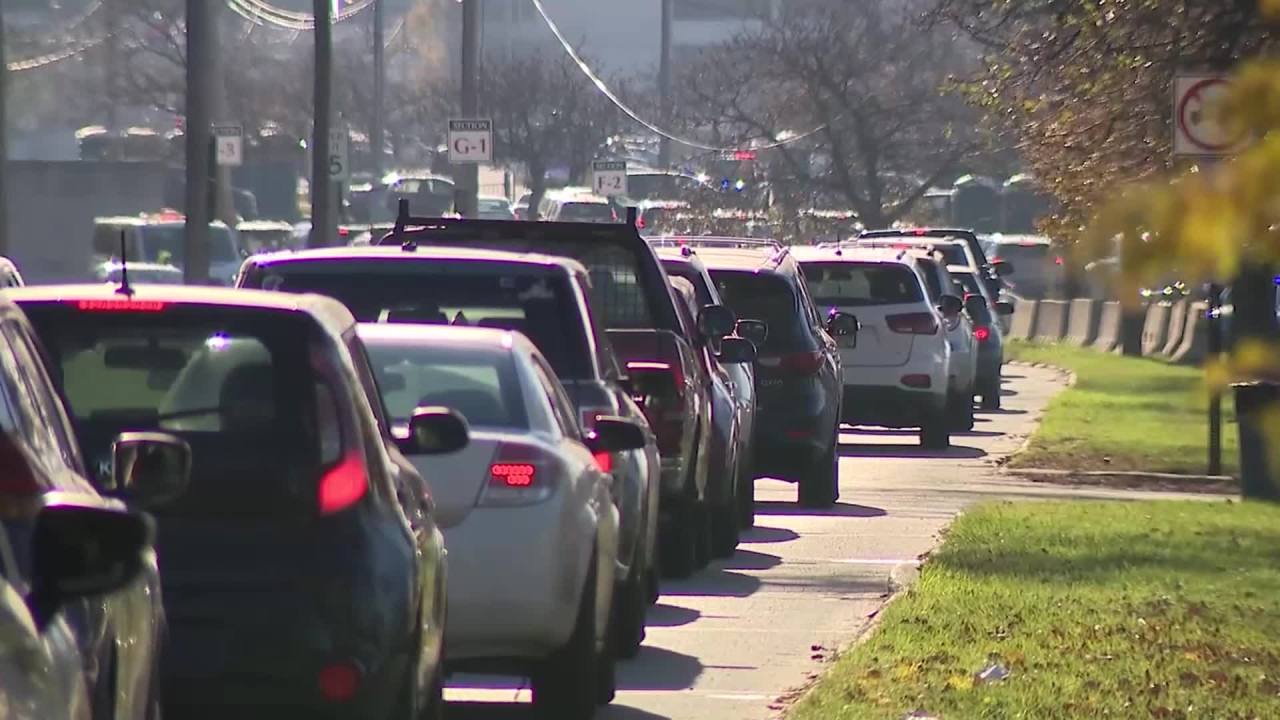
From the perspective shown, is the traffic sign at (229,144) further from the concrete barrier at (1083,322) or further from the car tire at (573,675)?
the car tire at (573,675)

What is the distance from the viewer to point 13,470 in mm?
4223

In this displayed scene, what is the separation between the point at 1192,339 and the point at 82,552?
42.6 m

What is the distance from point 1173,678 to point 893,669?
103 centimetres

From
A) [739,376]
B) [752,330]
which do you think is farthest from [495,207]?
[739,376]

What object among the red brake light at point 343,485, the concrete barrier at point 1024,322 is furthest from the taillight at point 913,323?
the concrete barrier at point 1024,322

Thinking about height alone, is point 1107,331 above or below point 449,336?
below

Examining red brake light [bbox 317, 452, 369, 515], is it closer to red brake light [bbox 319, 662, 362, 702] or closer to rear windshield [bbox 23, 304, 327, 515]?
rear windshield [bbox 23, 304, 327, 515]

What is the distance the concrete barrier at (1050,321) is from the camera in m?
52.8

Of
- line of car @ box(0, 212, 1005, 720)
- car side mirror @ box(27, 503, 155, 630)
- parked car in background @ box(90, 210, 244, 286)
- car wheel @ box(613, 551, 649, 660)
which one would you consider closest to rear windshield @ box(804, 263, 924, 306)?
line of car @ box(0, 212, 1005, 720)

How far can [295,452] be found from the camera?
723 centimetres

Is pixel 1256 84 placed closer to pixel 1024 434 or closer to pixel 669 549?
pixel 669 549

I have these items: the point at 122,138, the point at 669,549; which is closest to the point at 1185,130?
the point at 669,549

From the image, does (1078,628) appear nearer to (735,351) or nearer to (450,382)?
(450,382)

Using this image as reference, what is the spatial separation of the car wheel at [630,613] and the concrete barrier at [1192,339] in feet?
109
